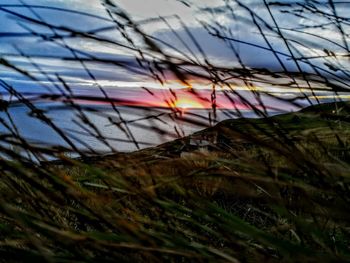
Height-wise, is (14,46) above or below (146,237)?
above

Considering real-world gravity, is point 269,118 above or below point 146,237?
above

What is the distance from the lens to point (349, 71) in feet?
4.50

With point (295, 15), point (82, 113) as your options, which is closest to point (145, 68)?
point (82, 113)

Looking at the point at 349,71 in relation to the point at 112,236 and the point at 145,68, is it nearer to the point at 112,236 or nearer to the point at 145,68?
the point at 145,68

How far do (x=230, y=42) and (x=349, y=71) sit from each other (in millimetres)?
343

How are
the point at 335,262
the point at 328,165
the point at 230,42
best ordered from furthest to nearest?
1. the point at 230,42
2. the point at 328,165
3. the point at 335,262

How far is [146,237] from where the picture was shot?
83 cm

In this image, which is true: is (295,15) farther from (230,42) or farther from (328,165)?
(328,165)

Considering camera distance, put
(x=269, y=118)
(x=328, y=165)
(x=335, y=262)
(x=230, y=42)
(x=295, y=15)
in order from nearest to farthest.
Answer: (x=335, y=262), (x=328, y=165), (x=269, y=118), (x=230, y=42), (x=295, y=15)

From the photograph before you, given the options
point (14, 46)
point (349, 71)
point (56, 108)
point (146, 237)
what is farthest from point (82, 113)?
point (349, 71)

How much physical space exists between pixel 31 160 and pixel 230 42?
57 cm

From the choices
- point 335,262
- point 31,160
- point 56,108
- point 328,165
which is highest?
point 56,108

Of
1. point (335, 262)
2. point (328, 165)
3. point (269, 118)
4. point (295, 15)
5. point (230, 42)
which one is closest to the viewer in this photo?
point (335, 262)

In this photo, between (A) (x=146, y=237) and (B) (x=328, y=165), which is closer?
(A) (x=146, y=237)
